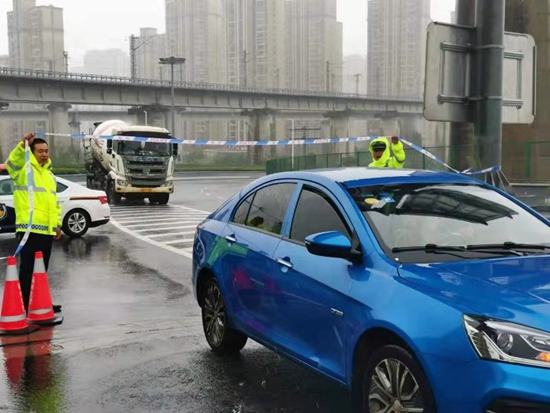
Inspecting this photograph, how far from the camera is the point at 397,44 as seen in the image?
331ft

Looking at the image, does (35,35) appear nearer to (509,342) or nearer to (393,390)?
(393,390)

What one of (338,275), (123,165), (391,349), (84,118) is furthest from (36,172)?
(84,118)

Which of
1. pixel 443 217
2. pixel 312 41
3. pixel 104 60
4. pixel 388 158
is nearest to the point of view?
pixel 443 217

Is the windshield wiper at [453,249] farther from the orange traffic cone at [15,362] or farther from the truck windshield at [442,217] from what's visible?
the orange traffic cone at [15,362]

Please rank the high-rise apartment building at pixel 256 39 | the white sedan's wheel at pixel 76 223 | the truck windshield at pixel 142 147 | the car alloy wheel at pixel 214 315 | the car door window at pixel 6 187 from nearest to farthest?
the car alloy wheel at pixel 214 315 → the car door window at pixel 6 187 → the white sedan's wheel at pixel 76 223 → the truck windshield at pixel 142 147 → the high-rise apartment building at pixel 256 39

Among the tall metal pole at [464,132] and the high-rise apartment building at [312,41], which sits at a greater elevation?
the high-rise apartment building at [312,41]

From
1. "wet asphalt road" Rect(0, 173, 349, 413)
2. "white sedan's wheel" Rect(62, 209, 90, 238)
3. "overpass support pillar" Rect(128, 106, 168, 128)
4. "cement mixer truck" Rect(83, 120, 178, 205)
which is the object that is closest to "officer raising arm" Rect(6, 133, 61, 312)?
"wet asphalt road" Rect(0, 173, 349, 413)

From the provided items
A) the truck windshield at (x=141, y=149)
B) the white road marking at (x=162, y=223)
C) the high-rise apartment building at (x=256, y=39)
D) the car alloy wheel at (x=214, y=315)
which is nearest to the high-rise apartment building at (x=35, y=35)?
the high-rise apartment building at (x=256, y=39)

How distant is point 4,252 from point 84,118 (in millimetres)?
107001

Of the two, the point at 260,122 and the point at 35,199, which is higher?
the point at 260,122

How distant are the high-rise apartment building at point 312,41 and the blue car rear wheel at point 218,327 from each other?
101207 mm

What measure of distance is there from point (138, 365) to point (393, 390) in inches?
108

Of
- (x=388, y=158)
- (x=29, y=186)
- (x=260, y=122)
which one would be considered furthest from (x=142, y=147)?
(x=260, y=122)

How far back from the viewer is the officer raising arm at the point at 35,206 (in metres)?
7.34
